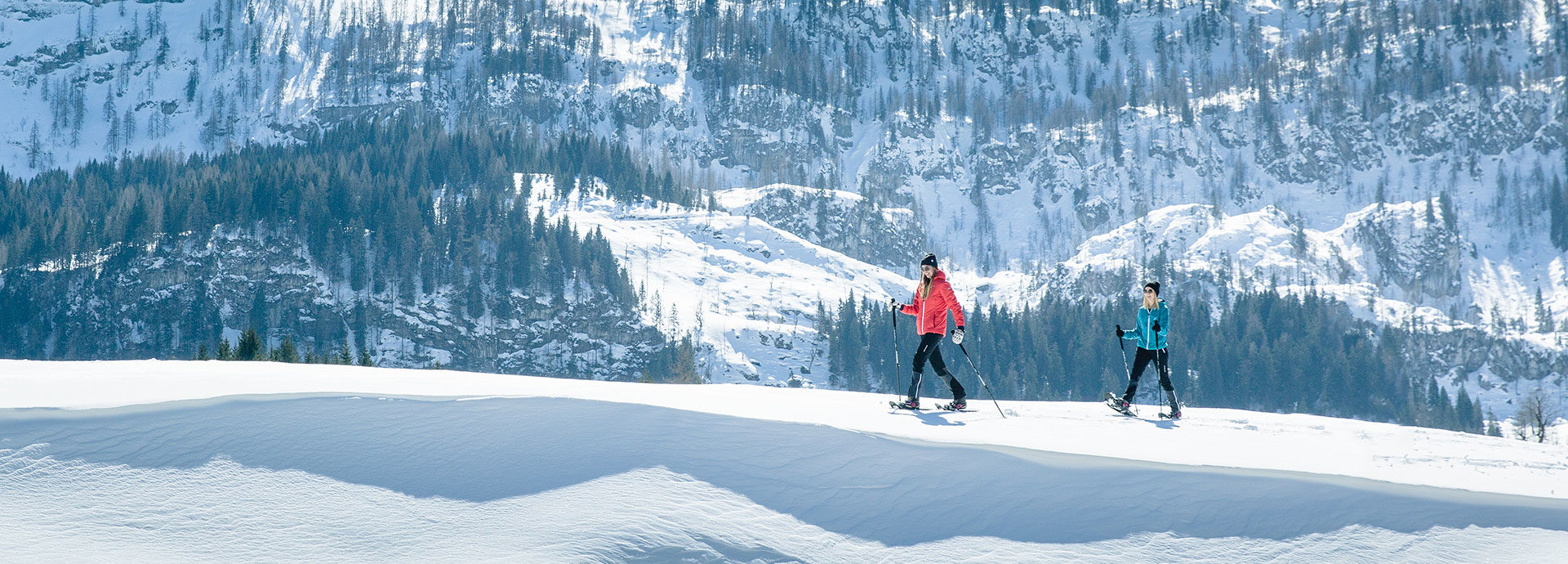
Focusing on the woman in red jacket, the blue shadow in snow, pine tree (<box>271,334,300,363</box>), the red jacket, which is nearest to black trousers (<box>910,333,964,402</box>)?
the woman in red jacket

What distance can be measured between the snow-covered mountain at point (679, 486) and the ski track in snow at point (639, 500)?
2cm

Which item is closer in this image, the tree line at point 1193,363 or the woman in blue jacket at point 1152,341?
the woman in blue jacket at point 1152,341

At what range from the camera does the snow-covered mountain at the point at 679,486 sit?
985 centimetres

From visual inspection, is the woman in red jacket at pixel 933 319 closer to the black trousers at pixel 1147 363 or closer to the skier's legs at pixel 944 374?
the skier's legs at pixel 944 374

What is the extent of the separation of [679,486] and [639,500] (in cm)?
46

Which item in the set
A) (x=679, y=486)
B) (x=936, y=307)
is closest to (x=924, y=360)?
(x=936, y=307)

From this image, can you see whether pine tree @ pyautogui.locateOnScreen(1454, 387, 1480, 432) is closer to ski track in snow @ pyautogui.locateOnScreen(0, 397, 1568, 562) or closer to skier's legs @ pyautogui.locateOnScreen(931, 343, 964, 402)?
skier's legs @ pyautogui.locateOnScreen(931, 343, 964, 402)

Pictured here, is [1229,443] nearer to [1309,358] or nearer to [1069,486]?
[1069,486]

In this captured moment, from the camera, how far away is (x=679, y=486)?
418 inches

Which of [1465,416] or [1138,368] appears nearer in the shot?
[1138,368]

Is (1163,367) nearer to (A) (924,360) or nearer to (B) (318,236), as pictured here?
(A) (924,360)

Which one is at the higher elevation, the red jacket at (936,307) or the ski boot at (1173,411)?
the red jacket at (936,307)

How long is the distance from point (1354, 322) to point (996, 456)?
19636 centimetres

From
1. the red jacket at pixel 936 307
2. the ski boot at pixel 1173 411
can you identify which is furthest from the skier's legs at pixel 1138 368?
the red jacket at pixel 936 307
